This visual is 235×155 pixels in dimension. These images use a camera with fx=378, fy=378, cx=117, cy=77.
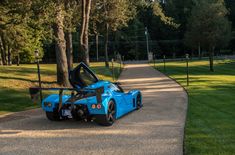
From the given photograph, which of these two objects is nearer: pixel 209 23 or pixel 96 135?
pixel 96 135

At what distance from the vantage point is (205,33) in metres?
37.5

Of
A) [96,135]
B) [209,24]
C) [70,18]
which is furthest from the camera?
[209,24]

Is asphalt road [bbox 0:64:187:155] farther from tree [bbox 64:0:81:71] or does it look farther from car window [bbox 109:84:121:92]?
tree [bbox 64:0:81:71]

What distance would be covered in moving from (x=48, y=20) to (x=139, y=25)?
247ft

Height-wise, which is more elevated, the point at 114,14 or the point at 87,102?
the point at 114,14

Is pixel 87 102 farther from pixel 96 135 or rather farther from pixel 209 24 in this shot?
pixel 209 24

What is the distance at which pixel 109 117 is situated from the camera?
9469mm

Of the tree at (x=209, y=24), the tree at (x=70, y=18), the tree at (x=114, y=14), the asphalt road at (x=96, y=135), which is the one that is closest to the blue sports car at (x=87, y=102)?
the asphalt road at (x=96, y=135)

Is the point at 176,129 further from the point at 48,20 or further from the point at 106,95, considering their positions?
the point at 48,20

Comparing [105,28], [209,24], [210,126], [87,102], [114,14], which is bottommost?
[210,126]

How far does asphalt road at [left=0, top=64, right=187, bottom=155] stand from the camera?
7.16 meters

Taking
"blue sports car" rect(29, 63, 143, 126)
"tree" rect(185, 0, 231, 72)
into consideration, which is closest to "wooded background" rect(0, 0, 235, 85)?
"tree" rect(185, 0, 231, 72)

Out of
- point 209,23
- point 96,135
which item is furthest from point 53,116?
point 209,23

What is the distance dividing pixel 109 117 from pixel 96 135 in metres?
1.12
